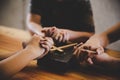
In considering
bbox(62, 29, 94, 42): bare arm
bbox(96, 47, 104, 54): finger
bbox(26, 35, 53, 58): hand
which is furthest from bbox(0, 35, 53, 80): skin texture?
bbox(96, 47, 104, 54): finger

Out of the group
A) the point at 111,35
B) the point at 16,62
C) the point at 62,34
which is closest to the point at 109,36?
the point at 111,35

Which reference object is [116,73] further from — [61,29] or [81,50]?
[61,29]

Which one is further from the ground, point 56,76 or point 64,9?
point 64,9

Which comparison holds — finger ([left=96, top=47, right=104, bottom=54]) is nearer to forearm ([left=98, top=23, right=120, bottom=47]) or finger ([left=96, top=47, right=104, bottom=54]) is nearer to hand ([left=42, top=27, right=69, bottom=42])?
forearm ([left=98, top=23, right=120, bottom=47])

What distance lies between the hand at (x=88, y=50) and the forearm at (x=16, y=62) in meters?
0.20

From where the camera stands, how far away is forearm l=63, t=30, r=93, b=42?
118cm

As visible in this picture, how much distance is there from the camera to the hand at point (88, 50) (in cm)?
113

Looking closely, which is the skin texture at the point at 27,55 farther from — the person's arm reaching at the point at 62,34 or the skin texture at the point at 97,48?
the skin texture at the point at 97,48

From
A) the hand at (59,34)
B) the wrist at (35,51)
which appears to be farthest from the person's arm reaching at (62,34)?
the wrist at (35,51)

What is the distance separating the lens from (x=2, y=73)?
43.9 inches

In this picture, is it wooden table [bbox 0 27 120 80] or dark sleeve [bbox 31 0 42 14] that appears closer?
wooden table [bbox 0 27 120 80]

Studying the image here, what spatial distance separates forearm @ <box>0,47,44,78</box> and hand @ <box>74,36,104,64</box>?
0.67 feet

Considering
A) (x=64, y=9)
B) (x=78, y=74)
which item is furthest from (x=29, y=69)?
(x=64, y=9)

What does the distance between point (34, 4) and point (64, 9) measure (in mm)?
214
